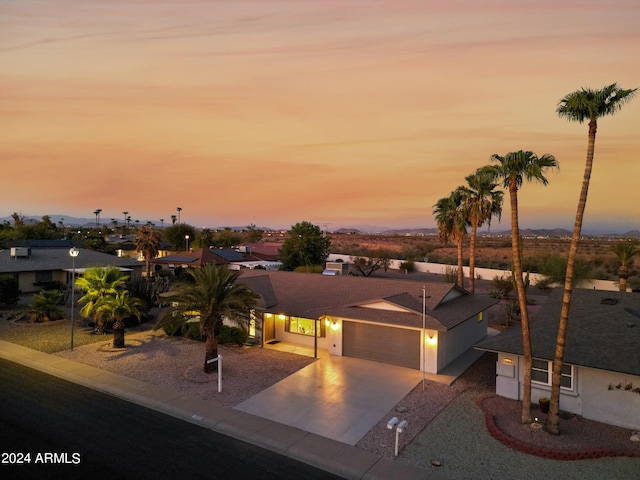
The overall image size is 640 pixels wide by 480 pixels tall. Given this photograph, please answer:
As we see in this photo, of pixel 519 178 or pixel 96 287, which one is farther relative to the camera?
pixel 96 287

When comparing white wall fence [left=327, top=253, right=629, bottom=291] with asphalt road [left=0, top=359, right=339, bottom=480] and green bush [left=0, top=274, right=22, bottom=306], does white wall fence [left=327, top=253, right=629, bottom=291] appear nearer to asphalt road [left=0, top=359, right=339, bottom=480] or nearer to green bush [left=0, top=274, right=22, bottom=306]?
asphalt road [left=0, top=359, right=339, bottom=480]

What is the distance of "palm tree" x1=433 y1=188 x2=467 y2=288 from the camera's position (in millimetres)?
34750

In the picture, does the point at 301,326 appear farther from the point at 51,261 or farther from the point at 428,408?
the point at 51,261

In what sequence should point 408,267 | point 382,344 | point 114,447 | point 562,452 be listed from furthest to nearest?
point 408,267, point 382,344, point 114,447, point 562,452

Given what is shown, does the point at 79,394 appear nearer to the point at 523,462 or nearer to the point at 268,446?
the point at 268,446

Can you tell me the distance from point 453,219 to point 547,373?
20380 mm

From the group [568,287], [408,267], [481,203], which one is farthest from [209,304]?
[408,267]

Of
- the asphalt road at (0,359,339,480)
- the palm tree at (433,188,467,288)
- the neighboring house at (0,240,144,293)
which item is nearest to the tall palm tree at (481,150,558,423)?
the asphalt road at (0,359,339,480)

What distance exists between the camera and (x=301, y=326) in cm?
2630

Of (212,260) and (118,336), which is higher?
(212,260)

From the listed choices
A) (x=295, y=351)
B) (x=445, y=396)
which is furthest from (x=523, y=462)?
(x=295, y=351)

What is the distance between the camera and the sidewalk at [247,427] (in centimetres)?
1242

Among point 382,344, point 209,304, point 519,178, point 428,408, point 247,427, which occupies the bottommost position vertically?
point 428,408

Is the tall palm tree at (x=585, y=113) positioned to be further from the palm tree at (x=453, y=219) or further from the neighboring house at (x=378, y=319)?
the palm tree at (x=453, y=219)
